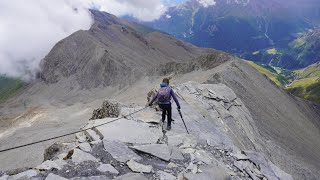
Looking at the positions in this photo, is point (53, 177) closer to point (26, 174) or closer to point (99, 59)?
point (26, 174)

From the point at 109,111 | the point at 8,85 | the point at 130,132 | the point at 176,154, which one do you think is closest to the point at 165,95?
the point at 130,132

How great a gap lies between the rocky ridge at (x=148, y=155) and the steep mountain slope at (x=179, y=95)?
257 mm

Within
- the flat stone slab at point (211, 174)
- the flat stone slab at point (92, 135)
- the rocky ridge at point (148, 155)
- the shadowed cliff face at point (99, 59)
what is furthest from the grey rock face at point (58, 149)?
the shadowed cliff face at point (99, 59)

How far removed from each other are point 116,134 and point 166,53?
175345 mm

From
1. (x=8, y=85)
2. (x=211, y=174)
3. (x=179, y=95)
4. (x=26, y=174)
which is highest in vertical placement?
(x=8, y=85)

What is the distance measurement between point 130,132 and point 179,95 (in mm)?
13695

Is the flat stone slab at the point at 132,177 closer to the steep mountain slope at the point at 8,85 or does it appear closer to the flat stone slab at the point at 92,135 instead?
the flat stone slab at the point at 92,135

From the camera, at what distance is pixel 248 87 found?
64.4 m

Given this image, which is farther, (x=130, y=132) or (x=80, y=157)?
(x=130, y=132)

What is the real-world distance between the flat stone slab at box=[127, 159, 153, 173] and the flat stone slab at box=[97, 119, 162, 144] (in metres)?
2.69

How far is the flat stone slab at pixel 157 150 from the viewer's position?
18.9 metres

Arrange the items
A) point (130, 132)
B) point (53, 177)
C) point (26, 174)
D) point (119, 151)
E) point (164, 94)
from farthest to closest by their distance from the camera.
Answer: point (164, 94) < point (130, 132) < point (119, 151) < point (26, 174) < point (53, 177)

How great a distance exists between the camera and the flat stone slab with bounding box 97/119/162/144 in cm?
2041

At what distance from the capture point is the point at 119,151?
18500 mm
